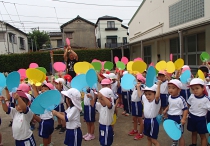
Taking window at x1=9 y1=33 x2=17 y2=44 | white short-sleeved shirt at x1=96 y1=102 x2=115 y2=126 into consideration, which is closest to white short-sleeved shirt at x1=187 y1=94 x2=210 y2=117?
white short-sleeved shirt at x1=96 y1=102 x2=115 y2=126


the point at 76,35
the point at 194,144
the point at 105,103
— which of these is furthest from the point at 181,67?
the point at 76,35

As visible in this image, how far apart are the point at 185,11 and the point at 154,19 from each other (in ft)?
12.2

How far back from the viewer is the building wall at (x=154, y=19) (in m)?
11.4

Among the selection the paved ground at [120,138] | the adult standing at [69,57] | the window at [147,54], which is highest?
the window at [147,54]

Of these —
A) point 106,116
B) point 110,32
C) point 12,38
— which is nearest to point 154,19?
point 106,116

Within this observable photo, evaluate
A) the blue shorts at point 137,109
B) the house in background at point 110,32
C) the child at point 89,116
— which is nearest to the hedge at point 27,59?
the house in background at point 110,32

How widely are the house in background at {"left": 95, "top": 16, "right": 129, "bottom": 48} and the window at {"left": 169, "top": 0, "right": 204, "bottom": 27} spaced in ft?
68.3

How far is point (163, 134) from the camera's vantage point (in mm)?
3963

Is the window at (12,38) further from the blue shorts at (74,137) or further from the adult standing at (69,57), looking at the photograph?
the blue shorts at (74,137)

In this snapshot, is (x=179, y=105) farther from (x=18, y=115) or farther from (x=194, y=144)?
(x=18, y=115)

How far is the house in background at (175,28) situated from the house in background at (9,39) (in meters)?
17.1

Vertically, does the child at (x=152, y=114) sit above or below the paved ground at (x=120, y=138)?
above

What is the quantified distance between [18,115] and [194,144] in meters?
3.02

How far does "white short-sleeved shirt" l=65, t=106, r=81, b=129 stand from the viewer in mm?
2686
